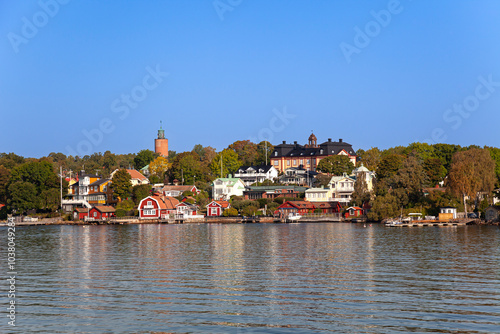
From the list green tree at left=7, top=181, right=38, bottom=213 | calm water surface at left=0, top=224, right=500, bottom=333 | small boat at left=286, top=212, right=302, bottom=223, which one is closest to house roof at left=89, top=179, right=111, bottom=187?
green tree at left=7, top=181, right=38, bottom=213

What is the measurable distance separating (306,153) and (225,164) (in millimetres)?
18905

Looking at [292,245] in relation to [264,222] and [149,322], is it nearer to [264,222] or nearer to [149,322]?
[149,322]

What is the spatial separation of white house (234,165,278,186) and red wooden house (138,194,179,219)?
3134cm

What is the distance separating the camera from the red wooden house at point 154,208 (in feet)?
325

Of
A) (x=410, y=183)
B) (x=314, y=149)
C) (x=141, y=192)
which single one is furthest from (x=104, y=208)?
(x=314, y=149)

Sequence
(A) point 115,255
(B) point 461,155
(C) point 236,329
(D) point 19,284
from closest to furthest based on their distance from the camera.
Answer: (C) point 236,329
(D) point 19,284
(A) point 115,255
(B) point 461,155

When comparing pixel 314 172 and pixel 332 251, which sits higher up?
pixel 314 172

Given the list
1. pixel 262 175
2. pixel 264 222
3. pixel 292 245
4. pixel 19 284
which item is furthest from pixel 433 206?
pixel 19 284

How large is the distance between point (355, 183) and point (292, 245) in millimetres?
48995

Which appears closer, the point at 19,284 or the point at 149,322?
the point at 149,322

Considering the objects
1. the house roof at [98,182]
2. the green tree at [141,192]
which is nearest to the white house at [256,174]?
the green tree at [141,192]

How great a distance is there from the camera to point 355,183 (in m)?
96.1

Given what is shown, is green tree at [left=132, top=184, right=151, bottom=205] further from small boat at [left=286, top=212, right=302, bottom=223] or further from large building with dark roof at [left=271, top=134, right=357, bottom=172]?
large building with dark roof at [left=271, top=134, right=357, bottom=172]

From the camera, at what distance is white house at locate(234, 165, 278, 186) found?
129 meters
